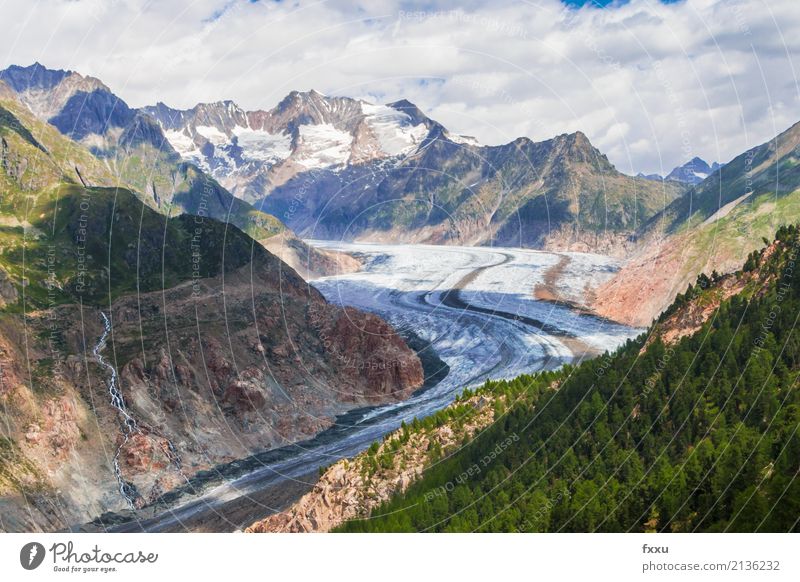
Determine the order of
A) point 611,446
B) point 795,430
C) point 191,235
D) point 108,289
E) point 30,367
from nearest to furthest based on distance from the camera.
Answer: point 795,430, point 611,446, point 30,367, point 108,289, point 191,235

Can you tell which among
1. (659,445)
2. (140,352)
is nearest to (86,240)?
(140,352)

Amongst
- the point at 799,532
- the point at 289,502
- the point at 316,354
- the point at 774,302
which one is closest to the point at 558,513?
the point at 799,532

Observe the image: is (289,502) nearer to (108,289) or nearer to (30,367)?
(30,367)

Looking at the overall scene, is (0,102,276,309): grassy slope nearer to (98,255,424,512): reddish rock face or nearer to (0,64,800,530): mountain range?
(0,64,800,530): mountain range
